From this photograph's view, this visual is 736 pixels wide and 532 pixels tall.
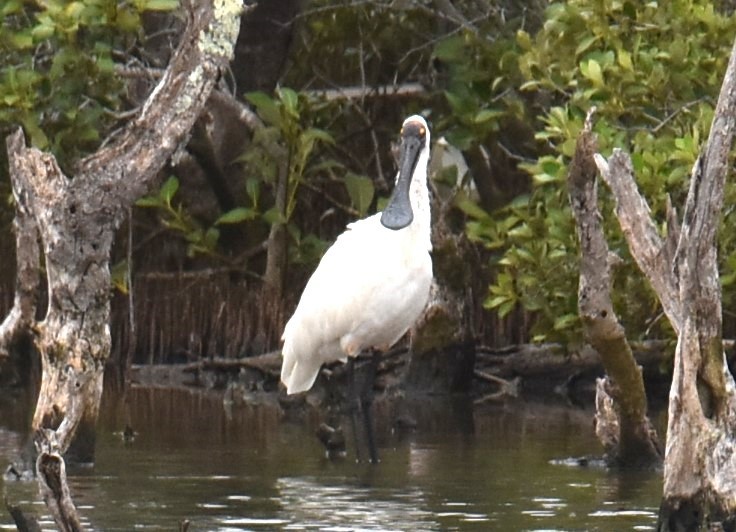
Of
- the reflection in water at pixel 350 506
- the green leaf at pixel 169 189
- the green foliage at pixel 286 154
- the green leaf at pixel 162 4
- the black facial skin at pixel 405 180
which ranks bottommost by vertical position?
the reflection in water at pixel 350 506

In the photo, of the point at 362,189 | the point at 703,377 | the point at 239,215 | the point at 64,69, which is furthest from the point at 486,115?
the point at 703,377

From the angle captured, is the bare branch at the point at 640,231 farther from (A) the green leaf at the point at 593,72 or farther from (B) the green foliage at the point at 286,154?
(B) the green foliage at the point at 286,154

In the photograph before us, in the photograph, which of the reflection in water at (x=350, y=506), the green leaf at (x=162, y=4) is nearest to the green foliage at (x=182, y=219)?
the green leaf at (x=162, y=4)

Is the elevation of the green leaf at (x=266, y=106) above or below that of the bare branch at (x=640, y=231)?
above

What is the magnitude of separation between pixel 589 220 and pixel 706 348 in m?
1.69

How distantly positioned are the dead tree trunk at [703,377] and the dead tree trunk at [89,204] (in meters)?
2.57

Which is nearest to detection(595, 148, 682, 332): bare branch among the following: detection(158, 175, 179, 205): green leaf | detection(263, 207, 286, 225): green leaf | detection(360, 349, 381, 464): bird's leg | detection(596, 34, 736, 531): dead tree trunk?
detection(596, 34, 736, 531): dead tree trunk

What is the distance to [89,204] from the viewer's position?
30.1ft

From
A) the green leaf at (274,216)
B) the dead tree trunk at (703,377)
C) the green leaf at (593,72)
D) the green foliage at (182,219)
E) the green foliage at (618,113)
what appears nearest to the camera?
the dead tree trunk at (703,377)

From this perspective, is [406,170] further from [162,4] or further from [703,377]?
[703,377]

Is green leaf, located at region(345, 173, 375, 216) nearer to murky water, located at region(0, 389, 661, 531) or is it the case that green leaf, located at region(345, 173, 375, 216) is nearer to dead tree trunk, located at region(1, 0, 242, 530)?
murky water, located at region(0, 389, 661, 531)

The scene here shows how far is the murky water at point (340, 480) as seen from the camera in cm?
911

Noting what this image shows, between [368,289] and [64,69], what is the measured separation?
9.82 feet

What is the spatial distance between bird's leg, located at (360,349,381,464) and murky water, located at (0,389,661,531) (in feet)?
0.39
